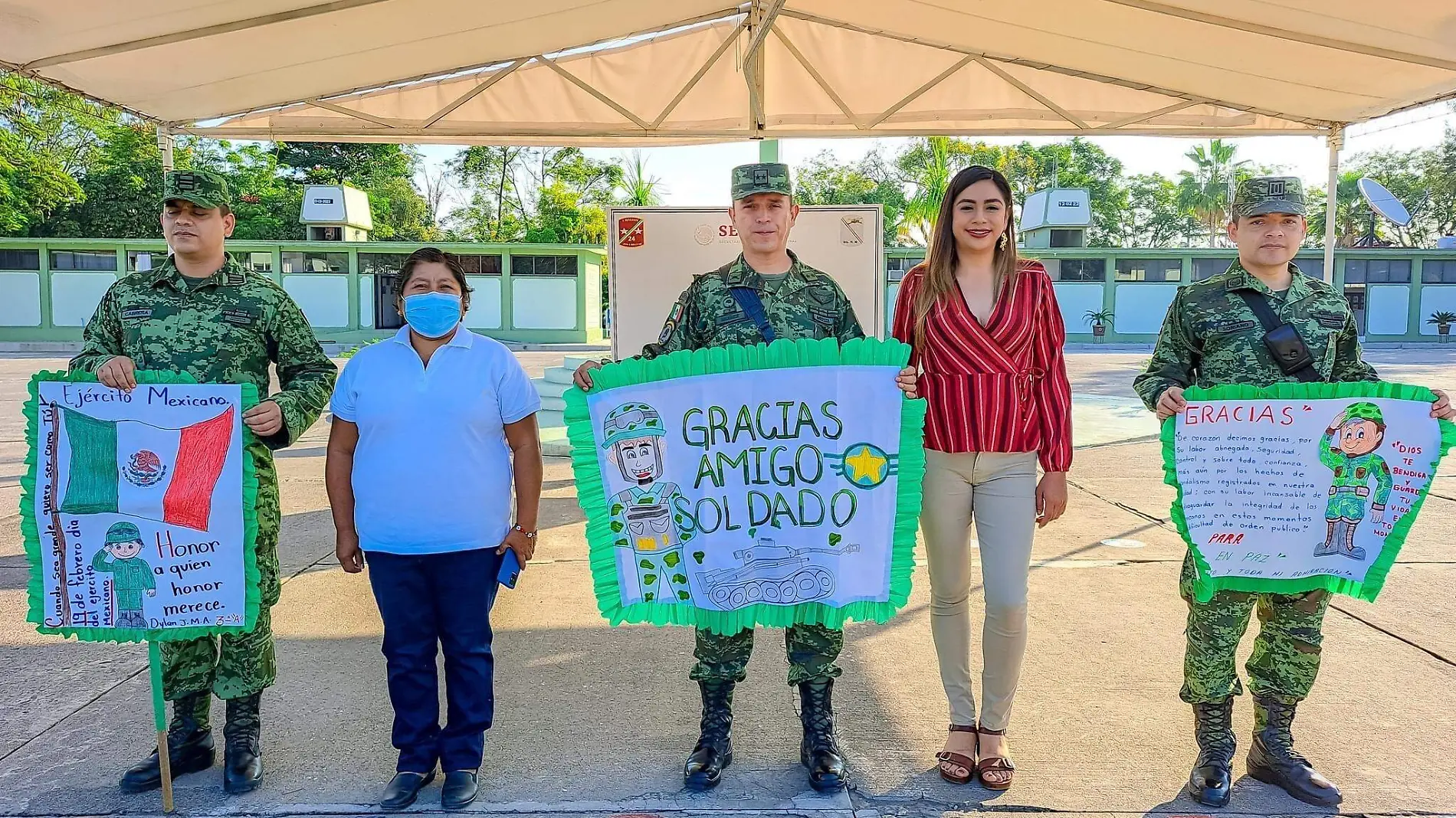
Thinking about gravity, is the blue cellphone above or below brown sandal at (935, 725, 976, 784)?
above

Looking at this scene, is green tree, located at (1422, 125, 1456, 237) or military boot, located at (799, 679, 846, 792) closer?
military boot, located at (799, 679, 846, 792)

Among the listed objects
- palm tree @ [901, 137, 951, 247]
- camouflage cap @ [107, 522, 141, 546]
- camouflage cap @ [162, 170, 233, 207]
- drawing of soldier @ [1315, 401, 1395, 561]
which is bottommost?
camouflage cap @ [107, 522, 141, 546]

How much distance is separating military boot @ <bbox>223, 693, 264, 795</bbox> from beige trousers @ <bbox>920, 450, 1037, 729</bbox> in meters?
2.34

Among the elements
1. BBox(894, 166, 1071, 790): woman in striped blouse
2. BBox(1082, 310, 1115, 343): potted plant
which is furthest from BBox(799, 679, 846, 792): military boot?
BBox(1082, 310, 1115, 343): potted plant

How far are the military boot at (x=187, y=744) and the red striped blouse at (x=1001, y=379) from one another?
2.72 meters

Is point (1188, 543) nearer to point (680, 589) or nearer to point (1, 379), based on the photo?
point (680, 589)

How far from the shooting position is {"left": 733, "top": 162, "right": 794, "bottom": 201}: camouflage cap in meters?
3.04

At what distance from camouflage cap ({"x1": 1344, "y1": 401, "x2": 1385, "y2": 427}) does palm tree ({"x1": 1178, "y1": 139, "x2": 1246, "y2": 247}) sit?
6023 centimetres

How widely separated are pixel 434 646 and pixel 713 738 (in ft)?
3.26

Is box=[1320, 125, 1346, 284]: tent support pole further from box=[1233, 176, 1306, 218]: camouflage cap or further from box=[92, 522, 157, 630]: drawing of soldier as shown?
box=[92, 522, 157, 630]: drawing of soldier

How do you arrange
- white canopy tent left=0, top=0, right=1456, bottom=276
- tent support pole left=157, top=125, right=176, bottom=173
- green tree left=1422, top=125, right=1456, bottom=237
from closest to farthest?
white canopy tent left=0, top=0, right=1456, bottom=276, tent support pole left=157, top=125, right=176, bottom=173, green tree left=1422, top=125, right=1456, bottom=237

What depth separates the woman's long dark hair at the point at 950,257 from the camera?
299cm

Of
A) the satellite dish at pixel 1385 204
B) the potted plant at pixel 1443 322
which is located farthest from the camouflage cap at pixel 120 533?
the potted plant at pixel 1443 322

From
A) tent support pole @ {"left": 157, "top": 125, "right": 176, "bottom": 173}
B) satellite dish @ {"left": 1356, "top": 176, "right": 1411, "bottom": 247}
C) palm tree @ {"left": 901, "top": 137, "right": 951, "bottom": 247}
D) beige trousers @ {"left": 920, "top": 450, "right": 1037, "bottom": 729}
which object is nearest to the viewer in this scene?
beige trousers @ {"left": 920, "top": 450, "right": 1037, "bottom": 729}
